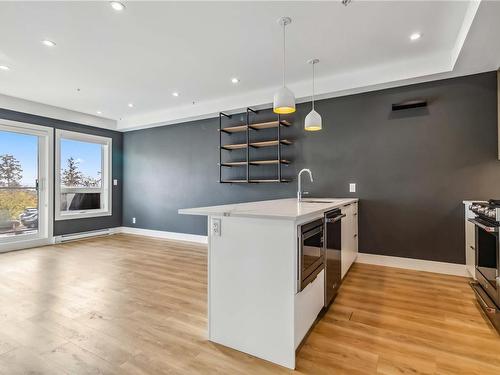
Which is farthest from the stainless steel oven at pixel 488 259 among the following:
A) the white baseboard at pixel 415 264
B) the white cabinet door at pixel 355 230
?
the white cabinet door at pixel 355 230

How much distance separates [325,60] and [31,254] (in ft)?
18.5

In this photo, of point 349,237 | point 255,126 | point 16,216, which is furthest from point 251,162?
point 16,216

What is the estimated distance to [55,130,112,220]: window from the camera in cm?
566

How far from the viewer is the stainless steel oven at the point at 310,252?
5.62 ft

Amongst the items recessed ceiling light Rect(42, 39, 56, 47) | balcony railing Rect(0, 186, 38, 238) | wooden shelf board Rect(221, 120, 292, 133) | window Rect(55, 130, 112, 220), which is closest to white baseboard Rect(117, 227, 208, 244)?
window Rect(55, 130, 112, 220)

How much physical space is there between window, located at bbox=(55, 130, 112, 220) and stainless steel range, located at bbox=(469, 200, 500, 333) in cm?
682

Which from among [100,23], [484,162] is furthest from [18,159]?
[484,162]

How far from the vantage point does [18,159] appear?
500cm

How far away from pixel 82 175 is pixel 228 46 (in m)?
4.85

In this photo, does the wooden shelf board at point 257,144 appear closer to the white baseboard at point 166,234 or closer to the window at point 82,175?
the white baseboard at point 166,234

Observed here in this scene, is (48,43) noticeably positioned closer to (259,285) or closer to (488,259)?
(259,285)

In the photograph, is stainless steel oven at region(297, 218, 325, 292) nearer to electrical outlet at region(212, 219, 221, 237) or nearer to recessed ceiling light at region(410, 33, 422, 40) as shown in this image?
electrical outlet at region(212, 219, 221, 237)

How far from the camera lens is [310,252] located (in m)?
1.92

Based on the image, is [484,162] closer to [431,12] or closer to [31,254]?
[431,12]
